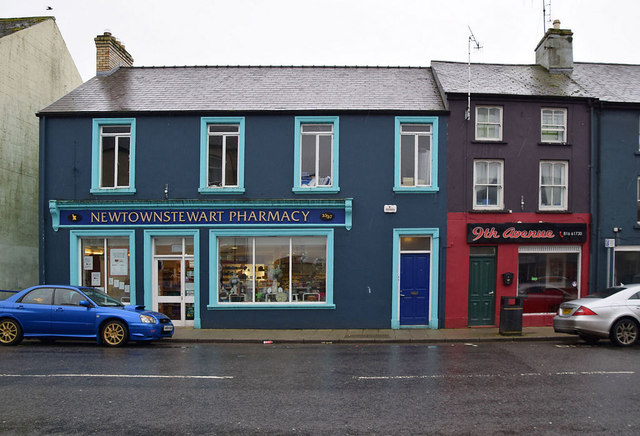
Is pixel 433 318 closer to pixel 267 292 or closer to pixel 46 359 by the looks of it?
pixel 267 292

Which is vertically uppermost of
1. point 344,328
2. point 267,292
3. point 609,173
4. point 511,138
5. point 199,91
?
point 199,91

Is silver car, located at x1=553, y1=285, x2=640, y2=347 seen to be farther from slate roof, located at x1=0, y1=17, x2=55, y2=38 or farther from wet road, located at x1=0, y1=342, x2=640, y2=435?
slate roof, located at x1=0, y1=17, x2=55, y2=38

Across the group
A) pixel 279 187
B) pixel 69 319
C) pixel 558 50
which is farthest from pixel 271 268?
pixel 558 50

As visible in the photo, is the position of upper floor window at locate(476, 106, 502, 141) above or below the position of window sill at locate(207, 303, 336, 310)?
above

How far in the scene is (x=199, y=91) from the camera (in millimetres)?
17750

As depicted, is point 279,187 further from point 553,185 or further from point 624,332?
point 624,332

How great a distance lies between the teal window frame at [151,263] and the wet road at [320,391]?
12.5 ft

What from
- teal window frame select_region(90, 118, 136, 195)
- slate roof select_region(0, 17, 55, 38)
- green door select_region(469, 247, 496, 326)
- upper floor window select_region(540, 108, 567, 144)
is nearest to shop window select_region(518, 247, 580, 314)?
green door select_region(469, 247, 496, 326)

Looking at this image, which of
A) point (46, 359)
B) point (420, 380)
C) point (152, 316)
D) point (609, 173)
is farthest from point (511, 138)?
point (46, 359)

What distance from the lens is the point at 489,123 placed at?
656 inches

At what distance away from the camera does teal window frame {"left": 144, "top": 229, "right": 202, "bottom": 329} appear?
53.5 ft

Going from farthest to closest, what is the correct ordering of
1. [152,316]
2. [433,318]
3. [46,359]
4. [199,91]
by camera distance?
1. [199,91]
2. [433,318]
3. [152,316]
4. [46,359]

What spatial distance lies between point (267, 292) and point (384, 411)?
9.50 metres

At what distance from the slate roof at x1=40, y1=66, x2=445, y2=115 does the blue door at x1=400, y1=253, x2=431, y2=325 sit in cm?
492
